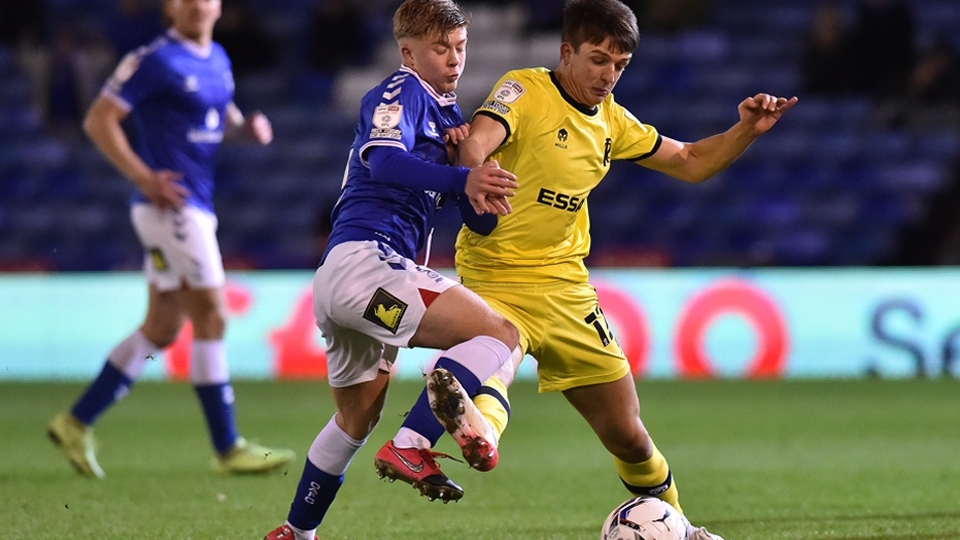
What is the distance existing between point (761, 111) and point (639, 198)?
8.23 meters

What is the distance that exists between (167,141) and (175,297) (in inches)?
29.5

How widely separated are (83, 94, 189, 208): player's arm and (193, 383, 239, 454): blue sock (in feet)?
2.89

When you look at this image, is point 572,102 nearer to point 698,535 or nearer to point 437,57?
point 437,57

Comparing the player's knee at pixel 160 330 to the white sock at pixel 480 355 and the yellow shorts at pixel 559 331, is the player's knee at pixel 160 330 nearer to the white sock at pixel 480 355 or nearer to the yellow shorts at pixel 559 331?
the yellow shorts at pixel 559 331

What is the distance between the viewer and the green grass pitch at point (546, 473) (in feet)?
15.7

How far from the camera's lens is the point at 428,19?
3.88 meters

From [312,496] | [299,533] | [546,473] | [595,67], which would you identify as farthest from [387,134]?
[546,473]

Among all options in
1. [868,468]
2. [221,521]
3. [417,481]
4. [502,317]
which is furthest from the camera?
[868,468]

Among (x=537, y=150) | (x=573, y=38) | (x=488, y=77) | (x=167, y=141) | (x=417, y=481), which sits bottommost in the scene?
(x=488, y=77)

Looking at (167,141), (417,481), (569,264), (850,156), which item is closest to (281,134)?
(850,156)

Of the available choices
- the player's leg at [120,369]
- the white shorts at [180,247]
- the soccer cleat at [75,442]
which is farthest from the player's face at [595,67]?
the soccer cleat at [75,442]

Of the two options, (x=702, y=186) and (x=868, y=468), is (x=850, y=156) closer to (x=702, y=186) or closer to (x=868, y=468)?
(x=702, y=186)

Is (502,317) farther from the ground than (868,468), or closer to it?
farther from the ground

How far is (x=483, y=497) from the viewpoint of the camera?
Result: 18.3 ft
